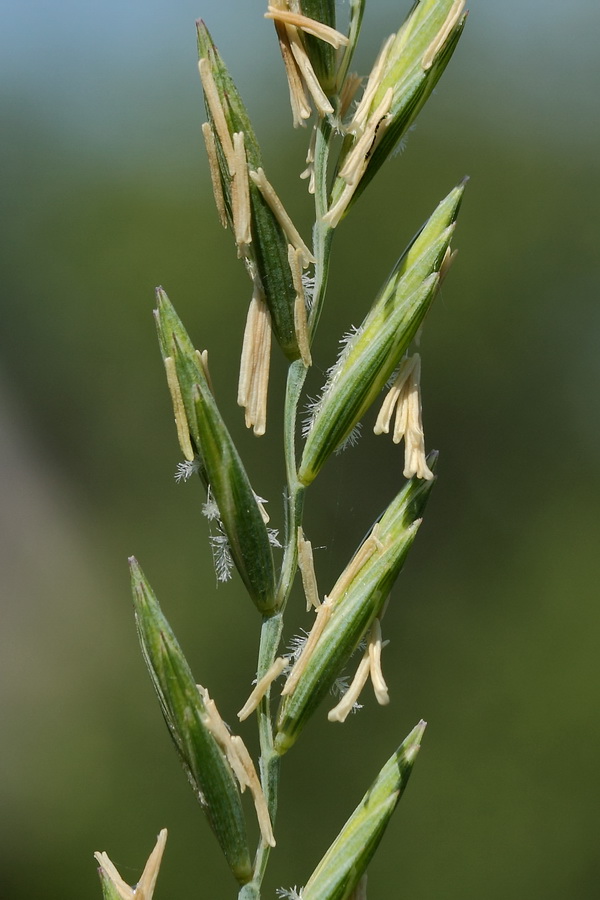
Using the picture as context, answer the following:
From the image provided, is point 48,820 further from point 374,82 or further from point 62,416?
point 374,82

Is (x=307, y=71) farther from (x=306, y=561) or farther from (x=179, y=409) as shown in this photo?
(x=306, y=561)

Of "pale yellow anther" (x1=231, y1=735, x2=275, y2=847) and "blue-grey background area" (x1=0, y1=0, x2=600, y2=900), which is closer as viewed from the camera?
"pale yellow anther" (x1=231, y1=735, x2=275, y2=847)

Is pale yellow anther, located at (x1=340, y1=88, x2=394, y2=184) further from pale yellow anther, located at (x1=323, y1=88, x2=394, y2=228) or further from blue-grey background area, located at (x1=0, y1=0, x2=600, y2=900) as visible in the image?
blue-grey background area, located at (x1=0, y1=0, x2=600, y2=900)

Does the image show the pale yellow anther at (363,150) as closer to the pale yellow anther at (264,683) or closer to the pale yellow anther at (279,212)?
the pale yellow anther at (279,212)

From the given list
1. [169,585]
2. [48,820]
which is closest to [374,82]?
[169,585]

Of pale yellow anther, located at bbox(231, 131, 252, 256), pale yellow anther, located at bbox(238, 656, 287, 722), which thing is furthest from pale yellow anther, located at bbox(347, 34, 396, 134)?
pale yellow anther, located at bbox(238, 656, 287, 722)
